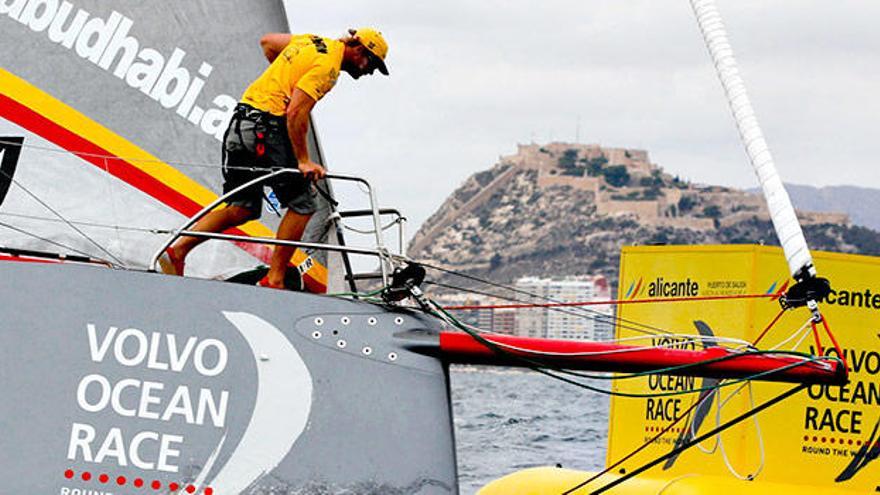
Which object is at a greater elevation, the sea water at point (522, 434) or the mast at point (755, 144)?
the mast at point (755, 144)

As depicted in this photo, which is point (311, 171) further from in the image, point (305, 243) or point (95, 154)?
point (95, 154)

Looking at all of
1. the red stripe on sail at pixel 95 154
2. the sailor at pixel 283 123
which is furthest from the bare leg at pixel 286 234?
the red stripe on sail at pixel 95 154

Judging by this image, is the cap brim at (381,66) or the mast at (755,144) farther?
the cap brim at (381,66)

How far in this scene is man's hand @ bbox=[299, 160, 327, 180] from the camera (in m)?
5.55

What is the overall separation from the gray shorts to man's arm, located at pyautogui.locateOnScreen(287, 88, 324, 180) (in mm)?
160

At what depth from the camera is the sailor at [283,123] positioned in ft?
18.8

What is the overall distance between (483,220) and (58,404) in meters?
74.3

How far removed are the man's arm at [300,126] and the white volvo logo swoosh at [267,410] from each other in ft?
2.17

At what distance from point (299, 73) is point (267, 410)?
131 cm

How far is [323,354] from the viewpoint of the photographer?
5.15 meters

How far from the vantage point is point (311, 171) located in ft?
18.2

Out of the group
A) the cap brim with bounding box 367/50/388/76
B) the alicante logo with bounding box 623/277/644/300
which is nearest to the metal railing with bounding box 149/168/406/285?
the cap brim with bounding box 367/50/388/76

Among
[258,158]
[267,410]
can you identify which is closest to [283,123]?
[258,158]

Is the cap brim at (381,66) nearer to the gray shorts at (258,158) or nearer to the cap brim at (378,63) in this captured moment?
the cap brim at (378,63)
